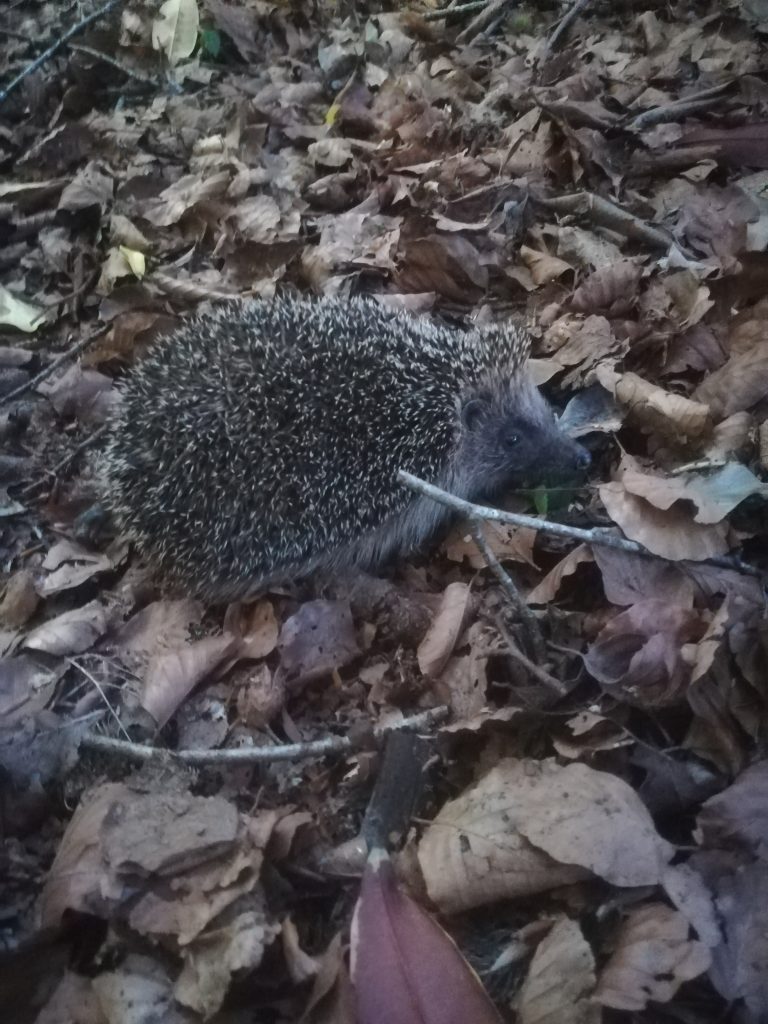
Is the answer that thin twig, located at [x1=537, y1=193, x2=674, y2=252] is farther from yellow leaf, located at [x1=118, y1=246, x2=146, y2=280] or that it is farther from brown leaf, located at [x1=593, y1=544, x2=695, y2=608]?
yellow leaf, located at [x1=118, y1=246, x2=146, y2=280]

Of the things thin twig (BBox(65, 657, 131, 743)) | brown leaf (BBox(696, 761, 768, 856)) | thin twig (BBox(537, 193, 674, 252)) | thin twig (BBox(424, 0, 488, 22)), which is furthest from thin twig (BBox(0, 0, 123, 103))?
brown leaf (BBox(696, 761, 768, 856))

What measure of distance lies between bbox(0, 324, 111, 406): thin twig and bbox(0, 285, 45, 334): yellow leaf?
37 cm

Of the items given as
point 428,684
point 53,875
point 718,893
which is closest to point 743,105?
point 428,684

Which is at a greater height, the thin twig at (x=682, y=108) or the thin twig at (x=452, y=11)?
the thin twig at (x=452, y=11)

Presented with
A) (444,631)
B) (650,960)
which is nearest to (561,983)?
(650,960)

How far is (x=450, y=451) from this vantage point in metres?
4.07

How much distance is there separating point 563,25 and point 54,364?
168 inches

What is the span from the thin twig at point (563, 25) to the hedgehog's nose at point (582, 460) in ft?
11.3

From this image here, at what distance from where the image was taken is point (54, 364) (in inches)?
185

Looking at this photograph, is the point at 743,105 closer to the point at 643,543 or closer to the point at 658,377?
the point at 658,377

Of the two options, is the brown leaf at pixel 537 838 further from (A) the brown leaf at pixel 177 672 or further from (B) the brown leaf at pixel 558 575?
(A) the brown leaf at pixel 177 672

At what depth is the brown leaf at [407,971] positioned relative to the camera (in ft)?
6.90

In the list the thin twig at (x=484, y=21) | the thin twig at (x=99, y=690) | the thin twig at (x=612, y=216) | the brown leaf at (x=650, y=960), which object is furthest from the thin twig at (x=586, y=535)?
the thin twig at (x=484, y=21)

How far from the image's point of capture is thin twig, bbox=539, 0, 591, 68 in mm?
5812
